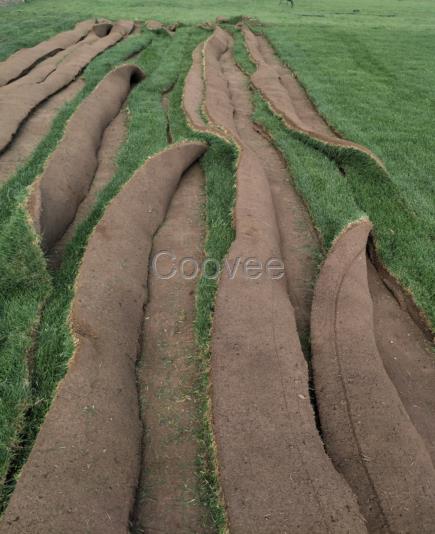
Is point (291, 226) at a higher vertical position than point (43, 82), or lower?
lower

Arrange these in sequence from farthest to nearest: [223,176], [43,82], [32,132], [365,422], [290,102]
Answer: [43,82] → [290,102] → [32,132] → [223,176] → [365,422]

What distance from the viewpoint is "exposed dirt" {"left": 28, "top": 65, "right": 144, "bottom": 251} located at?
6.40 m

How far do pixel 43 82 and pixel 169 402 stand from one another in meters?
11.3

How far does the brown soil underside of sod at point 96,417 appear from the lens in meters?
3.20

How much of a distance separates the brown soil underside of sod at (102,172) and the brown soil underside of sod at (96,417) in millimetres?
788

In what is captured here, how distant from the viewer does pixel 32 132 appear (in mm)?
10195

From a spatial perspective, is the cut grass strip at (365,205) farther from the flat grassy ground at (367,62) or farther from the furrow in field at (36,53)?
the furrow in field at (36,53)

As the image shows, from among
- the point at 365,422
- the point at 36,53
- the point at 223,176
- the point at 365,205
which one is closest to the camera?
the point at 365,422

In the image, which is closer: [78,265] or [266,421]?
[266,421]

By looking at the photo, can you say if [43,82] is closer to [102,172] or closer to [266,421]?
[102,172]

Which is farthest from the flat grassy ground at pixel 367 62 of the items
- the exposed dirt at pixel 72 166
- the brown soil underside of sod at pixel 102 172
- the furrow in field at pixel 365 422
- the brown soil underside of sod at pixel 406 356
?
the exposed dirt at pixel 72 166

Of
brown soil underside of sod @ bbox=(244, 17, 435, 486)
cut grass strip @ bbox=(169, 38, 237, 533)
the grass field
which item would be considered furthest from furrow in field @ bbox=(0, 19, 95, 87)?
brown soil underside of sod @ bbox=(244, 17, 435, 486)

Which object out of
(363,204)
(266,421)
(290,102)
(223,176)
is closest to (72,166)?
(223,176)

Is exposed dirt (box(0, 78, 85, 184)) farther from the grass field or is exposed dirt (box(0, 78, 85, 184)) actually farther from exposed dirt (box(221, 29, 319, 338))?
exposed dirt (box(221, 29, 319, 338))
